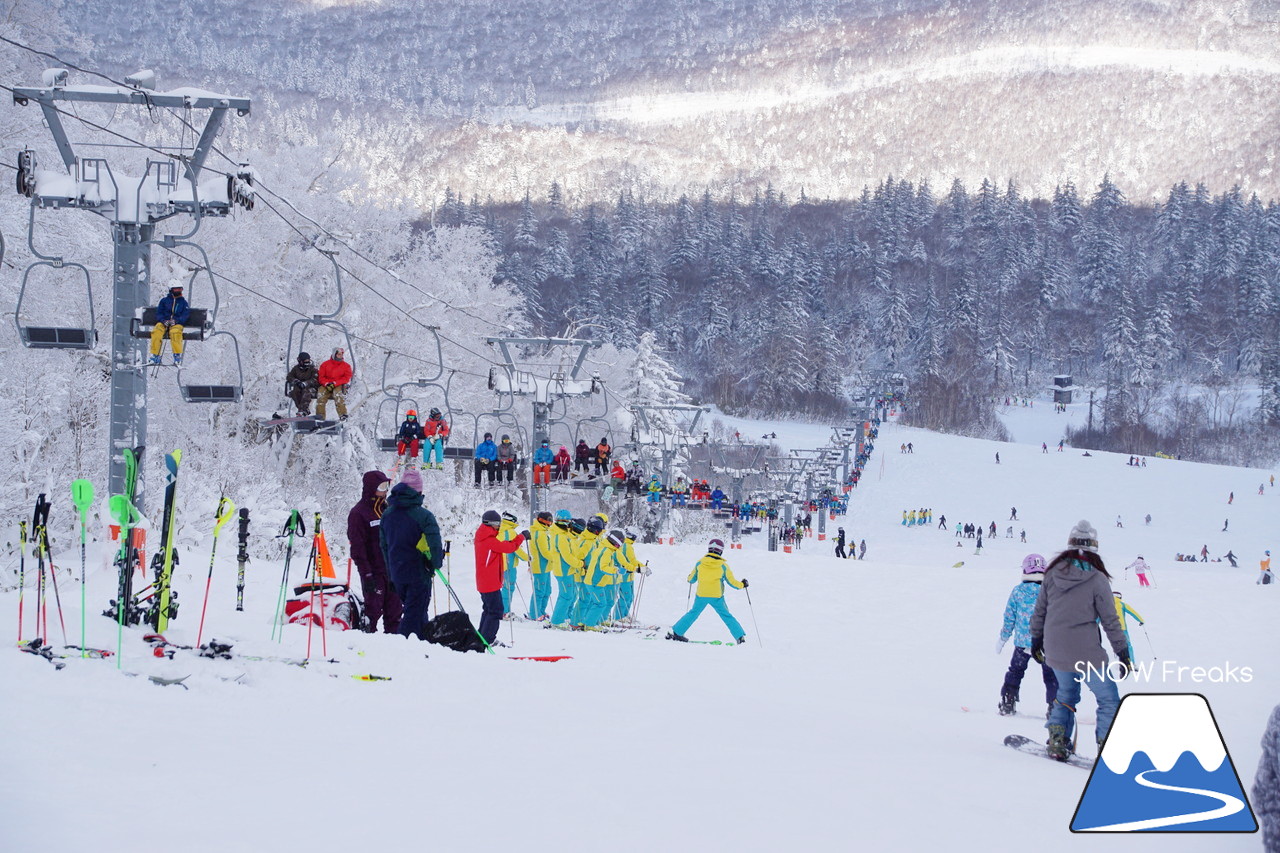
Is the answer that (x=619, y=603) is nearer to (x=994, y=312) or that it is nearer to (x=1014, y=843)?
(x=1014, y=843)

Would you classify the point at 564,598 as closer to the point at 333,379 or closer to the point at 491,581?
the point at 491,581

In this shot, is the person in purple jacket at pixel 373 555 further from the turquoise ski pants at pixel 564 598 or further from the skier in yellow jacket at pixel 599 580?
the turquoise ski pants at pixel 564 598

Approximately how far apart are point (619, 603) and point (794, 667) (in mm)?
4204

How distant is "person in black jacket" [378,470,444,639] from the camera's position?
7777 millimetres

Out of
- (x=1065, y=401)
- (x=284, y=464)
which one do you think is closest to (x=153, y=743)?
(x=284, y=464)

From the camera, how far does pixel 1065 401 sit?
116250 millimetres

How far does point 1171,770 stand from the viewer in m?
3.39

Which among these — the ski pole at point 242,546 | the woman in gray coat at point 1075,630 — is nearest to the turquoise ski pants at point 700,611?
the ski pole at point 242,546

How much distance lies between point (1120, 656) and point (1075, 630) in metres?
0.29

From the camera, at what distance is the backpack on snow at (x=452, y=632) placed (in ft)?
26.2

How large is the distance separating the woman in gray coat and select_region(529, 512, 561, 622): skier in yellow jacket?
7.38 m

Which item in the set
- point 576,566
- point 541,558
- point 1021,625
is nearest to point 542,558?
point 541,558

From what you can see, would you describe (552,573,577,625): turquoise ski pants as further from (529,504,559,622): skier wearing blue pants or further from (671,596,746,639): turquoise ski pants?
(671,596,746,639): turquoise ski pants

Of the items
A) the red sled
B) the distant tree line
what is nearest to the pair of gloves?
the red sled
